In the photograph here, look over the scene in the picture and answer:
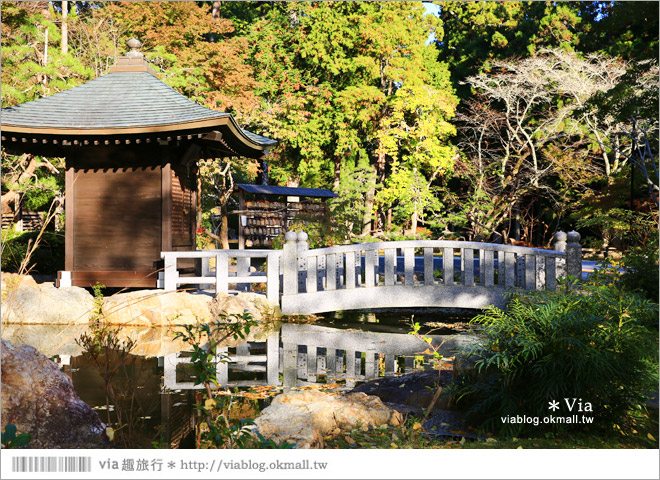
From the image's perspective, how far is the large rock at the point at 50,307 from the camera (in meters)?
8.74

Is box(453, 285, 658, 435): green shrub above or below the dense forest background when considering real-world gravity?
below

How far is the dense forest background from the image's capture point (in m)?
16.8

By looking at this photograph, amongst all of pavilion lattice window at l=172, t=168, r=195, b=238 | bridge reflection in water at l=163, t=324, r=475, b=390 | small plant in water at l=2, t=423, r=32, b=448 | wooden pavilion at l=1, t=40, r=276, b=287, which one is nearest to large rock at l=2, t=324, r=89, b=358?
bridge reflection in water at l=163, t=324, r=475, b=390

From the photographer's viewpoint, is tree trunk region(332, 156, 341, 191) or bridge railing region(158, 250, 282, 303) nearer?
bridge railing region(158, 250, 282, 303)

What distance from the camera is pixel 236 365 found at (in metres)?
6.35

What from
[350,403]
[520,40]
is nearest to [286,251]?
[350,403]

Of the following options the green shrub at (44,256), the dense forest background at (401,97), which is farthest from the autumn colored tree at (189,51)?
the green shrub at (44,256)

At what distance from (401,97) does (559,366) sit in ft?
56.9

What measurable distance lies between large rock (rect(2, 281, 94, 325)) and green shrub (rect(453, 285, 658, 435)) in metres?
6.42

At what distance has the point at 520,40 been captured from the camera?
70.1 ft

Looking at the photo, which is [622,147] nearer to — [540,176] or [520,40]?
[540,176]

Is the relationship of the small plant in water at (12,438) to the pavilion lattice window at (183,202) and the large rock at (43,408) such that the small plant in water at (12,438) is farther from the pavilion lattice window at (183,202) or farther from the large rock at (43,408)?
the pavilion lattice window at (183,202)

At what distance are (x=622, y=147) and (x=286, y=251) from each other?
550 inches

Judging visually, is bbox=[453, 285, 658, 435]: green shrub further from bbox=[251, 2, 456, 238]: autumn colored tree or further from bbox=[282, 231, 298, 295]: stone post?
bbox=[251, 2, 456, 238]: autumn colored tree
